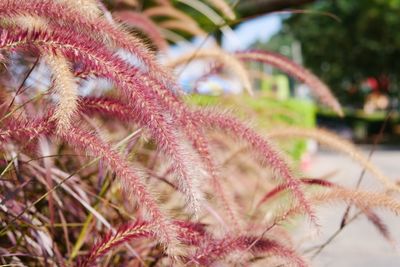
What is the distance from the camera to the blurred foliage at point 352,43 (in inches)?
1426

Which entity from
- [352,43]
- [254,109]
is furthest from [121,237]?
[352,43]

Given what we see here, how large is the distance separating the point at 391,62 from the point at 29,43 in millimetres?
40736

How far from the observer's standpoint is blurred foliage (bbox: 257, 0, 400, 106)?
36.2m

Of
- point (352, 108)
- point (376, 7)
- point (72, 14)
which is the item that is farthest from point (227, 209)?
point (352, 108)

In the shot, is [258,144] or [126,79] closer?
[126,79]

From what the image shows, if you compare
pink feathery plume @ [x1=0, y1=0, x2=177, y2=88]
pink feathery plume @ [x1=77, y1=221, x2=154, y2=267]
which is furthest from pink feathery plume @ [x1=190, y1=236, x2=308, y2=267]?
pink feathery plume @ [x1=0, y1=0, x2=177, y2=88]

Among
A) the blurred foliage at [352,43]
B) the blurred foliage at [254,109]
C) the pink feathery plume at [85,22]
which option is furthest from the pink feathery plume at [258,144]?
the blurred foliage at [352,43]

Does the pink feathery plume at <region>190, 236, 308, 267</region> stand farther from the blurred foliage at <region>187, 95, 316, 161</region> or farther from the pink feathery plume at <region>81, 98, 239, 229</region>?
the blurred foliage at <region>187, 95, 316, 161</region>

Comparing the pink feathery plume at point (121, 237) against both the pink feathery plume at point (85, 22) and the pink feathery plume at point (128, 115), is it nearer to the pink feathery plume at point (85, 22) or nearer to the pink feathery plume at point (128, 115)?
the pink feathery plume at point (128, 115)

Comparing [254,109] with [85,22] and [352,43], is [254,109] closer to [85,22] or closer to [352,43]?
[85,22]

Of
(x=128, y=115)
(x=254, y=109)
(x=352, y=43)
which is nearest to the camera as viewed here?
(x=128, y=115)

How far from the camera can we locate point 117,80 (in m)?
1.25

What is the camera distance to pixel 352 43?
40.2 metres

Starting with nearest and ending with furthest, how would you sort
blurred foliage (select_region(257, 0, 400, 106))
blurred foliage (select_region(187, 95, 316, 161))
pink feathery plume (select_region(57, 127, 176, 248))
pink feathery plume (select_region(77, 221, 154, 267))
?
pink feathery plume (select_region(57, 127, 176, 248)), pink feathery plume (select_region(77, 221, 154, 267)), blurred foliage (select_region(187, 95, 316, 161)), blurred foliage (select_region(257, 0, 400, 106))
